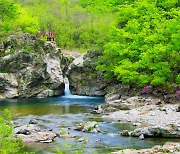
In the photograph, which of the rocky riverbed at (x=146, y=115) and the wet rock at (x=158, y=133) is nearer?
the wet rock at (x=158, y=133)

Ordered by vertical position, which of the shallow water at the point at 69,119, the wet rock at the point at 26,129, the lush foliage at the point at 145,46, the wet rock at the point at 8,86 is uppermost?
the lush foliage at the point at 145,46

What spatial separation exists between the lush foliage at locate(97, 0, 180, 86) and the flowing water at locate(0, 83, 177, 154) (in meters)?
5.10

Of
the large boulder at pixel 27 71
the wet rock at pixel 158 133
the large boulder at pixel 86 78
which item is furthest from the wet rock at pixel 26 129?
the large boulder at pixel 86 78

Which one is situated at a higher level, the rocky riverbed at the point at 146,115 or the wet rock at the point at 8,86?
the wet rock at the point at 8,86

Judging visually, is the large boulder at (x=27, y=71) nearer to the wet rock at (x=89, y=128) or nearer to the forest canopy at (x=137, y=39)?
the forest canopy at (x=137, y=39)

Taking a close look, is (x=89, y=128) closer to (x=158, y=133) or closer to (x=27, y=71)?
(x=158, y=133)

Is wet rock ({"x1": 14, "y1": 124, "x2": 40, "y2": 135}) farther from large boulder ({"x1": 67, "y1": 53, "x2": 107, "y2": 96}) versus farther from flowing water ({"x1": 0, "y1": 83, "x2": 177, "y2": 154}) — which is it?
large boulder ({"x1": 67, "y1": 53, "x2": 107, "y2": 96})

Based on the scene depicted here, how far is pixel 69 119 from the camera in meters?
34.2

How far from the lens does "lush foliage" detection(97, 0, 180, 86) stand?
40.5 m

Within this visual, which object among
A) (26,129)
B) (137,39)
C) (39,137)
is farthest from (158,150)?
(137,39)

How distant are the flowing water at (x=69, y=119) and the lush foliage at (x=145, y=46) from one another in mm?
5104

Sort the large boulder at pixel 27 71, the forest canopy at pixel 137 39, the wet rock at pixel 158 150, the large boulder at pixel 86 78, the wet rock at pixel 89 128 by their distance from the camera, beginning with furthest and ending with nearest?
the large boulder at pixel 86 78 → the large boulder at pixel 27 71 → the forest canopy at pixel 137 39 → the wet rock at pixel 89 128 → the wet rock at pixel 158 150

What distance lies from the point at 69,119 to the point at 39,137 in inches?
320

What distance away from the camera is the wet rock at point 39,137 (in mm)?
25761
